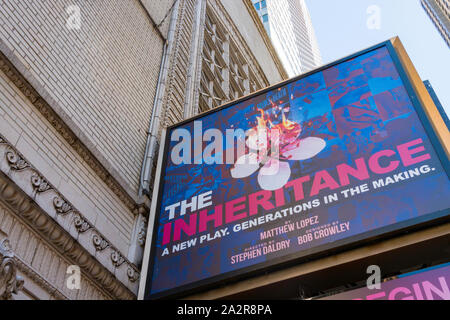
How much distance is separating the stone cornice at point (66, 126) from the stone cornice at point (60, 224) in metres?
1.35

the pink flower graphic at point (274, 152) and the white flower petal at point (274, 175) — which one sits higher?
the pink flower graphic at point (274, 152)

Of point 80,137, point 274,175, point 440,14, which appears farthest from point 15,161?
point 440,14

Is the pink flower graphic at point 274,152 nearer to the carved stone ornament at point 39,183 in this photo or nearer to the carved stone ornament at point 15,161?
the carved stone ornament at point 39,183

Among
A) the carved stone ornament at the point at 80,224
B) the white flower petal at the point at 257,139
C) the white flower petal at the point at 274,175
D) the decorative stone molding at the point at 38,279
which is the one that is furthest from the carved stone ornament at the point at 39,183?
the white flower petal at the point at 257,139

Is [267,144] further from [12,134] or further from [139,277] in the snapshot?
[12,134]

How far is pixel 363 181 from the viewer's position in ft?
26.7

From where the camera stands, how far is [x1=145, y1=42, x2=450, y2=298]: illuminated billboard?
771 centimetres

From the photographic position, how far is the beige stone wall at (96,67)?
927cm

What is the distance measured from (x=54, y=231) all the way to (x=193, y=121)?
4.66 meters

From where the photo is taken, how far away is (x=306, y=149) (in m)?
9.33

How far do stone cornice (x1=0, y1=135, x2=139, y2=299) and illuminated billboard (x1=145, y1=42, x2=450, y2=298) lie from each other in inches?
20.8

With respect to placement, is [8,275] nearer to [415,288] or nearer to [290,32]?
[415,288]

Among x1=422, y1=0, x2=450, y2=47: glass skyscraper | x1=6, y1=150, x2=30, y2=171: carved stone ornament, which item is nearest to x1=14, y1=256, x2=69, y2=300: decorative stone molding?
x1=6, y1=150, x2=30, y2=171: carved stone ornament

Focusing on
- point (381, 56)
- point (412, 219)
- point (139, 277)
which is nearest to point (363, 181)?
point (412, 219)
